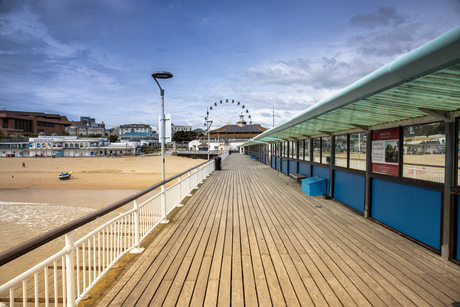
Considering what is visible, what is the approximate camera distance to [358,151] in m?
5.16

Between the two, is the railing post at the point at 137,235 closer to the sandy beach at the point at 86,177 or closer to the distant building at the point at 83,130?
the sandy beach at the point at 86,177

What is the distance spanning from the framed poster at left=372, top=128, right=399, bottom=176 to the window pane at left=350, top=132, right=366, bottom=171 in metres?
0.41

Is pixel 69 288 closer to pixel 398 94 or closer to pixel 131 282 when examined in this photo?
pixel 131 282

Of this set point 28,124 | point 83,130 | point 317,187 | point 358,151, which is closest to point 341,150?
point 358,151

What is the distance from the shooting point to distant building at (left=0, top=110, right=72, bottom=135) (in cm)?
8744

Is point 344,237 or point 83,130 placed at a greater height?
point 83,130

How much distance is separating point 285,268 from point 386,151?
2.80 meters

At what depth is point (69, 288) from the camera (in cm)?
196

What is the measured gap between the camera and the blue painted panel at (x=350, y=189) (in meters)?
4.97

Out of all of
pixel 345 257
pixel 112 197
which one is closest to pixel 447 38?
pixel 345 257

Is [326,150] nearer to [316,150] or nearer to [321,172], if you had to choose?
[321,172]

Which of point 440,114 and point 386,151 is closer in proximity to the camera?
point 440,114

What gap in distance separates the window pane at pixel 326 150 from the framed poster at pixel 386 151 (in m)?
2.10

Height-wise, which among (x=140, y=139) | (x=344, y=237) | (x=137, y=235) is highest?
(x=140, y=139)
